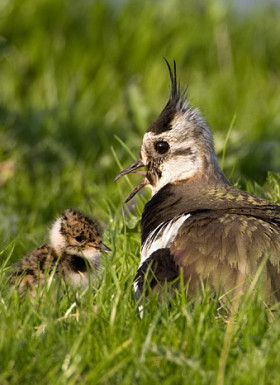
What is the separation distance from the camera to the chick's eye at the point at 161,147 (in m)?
5.44

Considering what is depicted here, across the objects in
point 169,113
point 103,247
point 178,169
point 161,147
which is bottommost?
point 103,247

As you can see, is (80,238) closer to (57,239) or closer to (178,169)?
(57,239)

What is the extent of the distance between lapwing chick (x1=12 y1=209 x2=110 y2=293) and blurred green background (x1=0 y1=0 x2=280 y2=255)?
4.57 ft

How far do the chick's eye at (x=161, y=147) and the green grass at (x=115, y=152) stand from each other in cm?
51

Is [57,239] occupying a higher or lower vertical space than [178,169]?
lower

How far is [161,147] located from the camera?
546 cm

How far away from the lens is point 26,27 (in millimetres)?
10094

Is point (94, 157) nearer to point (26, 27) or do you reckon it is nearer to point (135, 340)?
point (26, 27)

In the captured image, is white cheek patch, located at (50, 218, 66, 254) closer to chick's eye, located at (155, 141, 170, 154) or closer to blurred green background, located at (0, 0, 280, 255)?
chick's eye, located at (155, 141, 170, 154)

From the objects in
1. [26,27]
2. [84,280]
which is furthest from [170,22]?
[84,280]

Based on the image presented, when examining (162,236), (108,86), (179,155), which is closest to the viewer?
(162,236)

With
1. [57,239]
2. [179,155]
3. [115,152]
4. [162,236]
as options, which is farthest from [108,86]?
[162,236]

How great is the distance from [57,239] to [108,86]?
4.70 metres

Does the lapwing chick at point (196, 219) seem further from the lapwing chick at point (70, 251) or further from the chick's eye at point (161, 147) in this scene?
the lapwing chick at point (70, 251)
